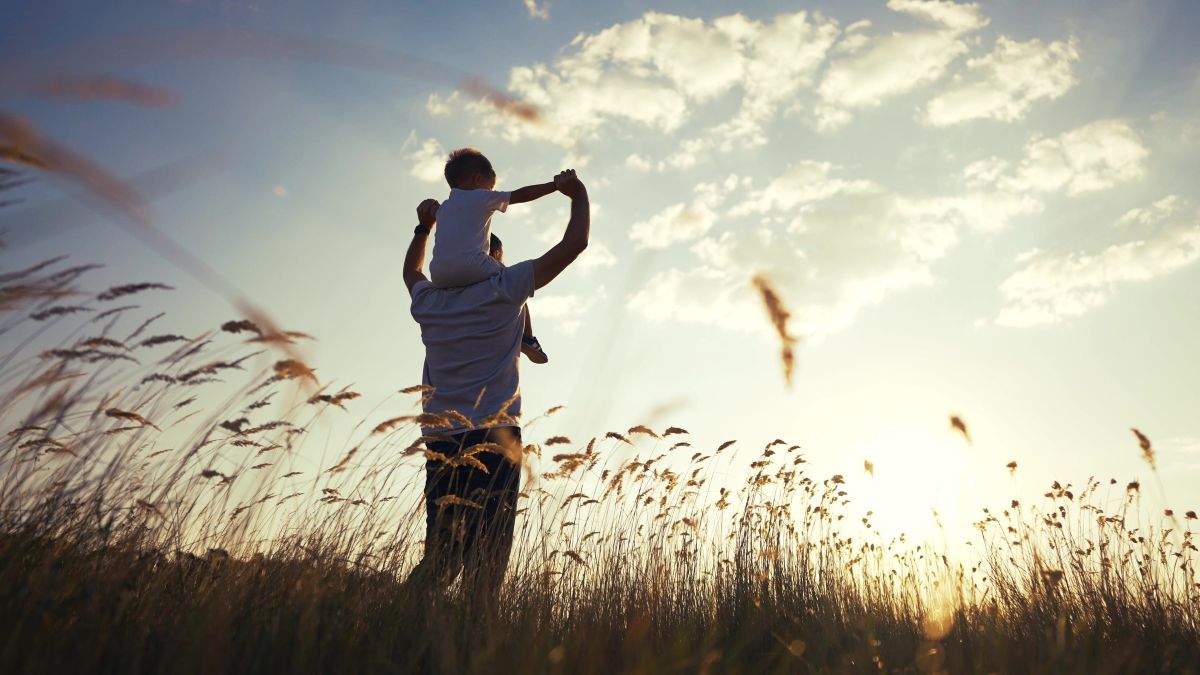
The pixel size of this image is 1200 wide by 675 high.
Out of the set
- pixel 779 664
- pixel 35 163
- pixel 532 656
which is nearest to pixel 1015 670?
pixel 779 664

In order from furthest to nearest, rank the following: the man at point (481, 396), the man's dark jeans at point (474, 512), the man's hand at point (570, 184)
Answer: the man's hand at point (570, 184) → the man at point (481, 396) → the man's dark jeans at point (474, 512)

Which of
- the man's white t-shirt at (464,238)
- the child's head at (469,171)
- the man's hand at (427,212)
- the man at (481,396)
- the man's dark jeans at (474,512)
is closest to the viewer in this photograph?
the man's dark jeans at (474,512)

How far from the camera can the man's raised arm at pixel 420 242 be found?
3893 mm

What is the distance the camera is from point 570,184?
3502mm

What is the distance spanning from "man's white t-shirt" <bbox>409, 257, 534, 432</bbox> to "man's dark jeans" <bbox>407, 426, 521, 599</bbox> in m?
0.12

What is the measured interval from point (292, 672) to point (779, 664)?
1987mm

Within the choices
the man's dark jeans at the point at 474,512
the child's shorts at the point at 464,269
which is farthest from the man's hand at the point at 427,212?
the man's dark jeans at the point at 474,512

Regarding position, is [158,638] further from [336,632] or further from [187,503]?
[187,503]

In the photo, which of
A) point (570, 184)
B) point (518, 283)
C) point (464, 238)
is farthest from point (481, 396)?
point (570, 184)

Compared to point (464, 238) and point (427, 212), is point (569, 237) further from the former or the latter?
point (427, 212)

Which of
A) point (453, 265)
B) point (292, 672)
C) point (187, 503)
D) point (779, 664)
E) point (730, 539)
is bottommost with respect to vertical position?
point (292, 672)

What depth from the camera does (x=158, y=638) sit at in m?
2.17

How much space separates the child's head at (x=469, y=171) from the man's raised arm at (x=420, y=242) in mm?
334

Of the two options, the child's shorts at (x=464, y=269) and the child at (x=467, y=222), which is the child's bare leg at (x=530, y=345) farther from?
the child's shorts at (x=464, y=269)
